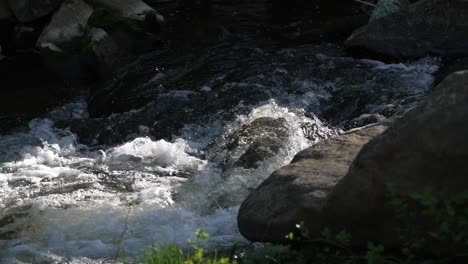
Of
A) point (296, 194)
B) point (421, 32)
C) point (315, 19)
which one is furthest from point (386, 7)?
point (296, 194)

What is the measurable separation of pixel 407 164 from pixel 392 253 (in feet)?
1.68

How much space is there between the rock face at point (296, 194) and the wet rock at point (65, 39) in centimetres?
583

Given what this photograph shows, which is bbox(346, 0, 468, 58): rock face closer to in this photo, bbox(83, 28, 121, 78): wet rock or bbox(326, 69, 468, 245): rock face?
bbox(83, 28, 121, 78): wet rock

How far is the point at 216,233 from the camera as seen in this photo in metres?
4.83

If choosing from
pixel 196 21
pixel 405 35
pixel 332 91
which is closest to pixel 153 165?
pixel 332 91

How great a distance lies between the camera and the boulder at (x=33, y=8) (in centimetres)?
1069

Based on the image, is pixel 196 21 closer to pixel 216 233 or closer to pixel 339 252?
pixel 216 233

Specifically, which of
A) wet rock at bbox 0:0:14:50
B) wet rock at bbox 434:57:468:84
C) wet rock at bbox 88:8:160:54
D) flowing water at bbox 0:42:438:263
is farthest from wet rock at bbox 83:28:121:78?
wet rock at bbox 434:57:468:84

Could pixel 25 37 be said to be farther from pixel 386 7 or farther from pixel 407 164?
pixel 407 164

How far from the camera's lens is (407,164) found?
3.51m

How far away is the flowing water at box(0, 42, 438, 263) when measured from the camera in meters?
5.01

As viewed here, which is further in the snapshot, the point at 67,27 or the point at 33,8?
the point at 33,8

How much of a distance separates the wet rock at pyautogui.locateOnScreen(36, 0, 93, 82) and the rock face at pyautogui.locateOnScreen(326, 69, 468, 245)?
657 cm

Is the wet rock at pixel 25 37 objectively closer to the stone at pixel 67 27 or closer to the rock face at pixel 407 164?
the stone at pixel 67 27
